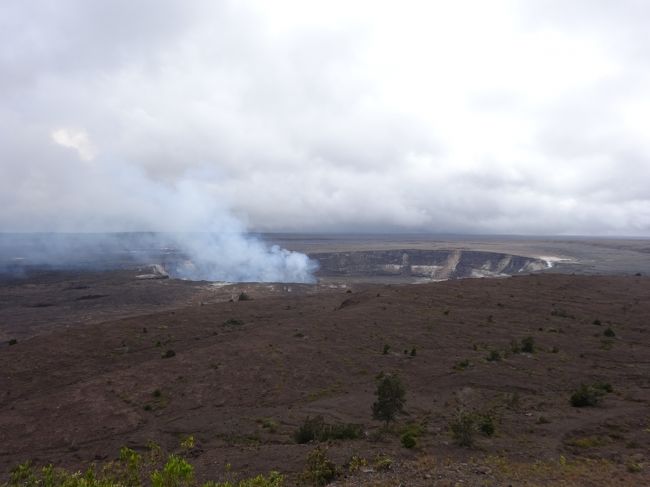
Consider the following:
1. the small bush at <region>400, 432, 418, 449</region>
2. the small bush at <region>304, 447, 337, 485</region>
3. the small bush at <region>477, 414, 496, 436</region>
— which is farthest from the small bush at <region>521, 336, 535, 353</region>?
the small bush at <region>304, 447, 337, 485</region>

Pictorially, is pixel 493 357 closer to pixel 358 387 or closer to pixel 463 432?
pixel 358 387

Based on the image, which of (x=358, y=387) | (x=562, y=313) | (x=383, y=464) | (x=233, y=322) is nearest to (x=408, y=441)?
(x=383, y=464)

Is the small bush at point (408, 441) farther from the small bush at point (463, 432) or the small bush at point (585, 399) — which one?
the small bush at point (585, 399)

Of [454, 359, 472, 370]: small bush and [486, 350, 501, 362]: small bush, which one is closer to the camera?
[454, 359, 472, 370]: small bush

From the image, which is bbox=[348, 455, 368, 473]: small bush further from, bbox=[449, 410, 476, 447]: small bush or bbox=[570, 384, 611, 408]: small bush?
bbox=[570, 384, 611, 408]: small bush

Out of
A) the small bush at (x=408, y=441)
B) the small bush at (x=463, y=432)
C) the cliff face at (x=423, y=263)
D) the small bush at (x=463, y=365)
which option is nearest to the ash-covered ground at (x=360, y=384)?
the small bush at (x=463, y=365)

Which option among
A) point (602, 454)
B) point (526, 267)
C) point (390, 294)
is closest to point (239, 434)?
point (602, 454)
